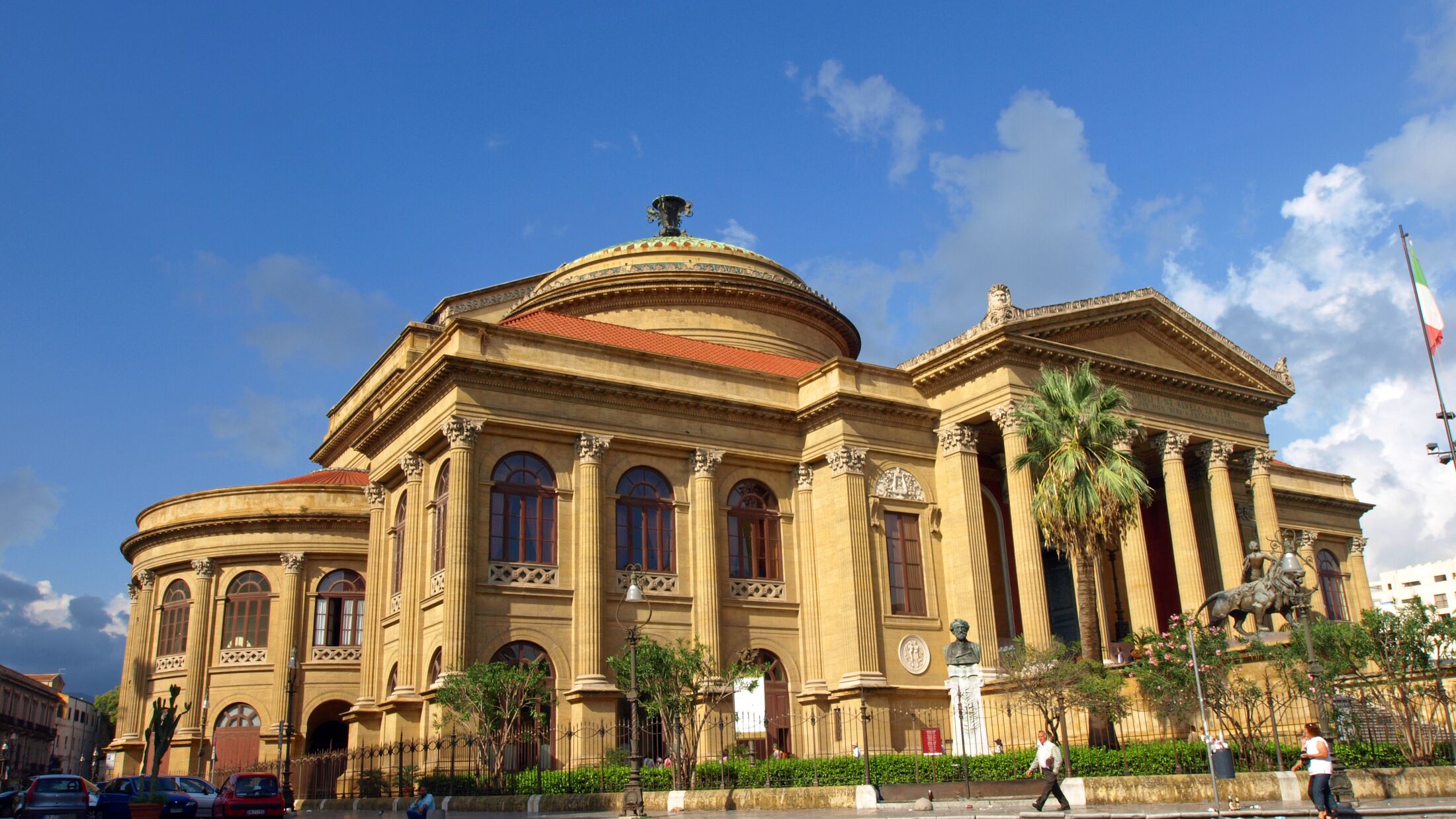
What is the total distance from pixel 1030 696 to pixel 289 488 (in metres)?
25.6

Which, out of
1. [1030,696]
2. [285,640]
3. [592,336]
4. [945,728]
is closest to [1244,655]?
[1030,696]

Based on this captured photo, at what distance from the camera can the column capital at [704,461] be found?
32.9 metres

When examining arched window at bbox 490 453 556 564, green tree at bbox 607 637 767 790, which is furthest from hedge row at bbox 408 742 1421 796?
arched window at bbox 490 453 556 564

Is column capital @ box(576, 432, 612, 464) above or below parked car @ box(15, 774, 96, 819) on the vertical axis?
above

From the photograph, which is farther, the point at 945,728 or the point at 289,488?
the point at 289,488

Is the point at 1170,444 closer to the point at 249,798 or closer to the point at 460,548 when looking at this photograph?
the point at 460,548

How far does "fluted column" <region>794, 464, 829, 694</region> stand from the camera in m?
32.9

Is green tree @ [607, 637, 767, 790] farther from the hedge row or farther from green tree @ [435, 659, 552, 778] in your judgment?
green tree @ [435, 659, 552, 778]

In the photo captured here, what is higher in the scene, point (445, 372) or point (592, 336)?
point (592, 336)

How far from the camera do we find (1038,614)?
30.7 m

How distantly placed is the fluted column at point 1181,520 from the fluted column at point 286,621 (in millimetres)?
27093

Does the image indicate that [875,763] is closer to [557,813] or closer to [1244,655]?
[557,813]

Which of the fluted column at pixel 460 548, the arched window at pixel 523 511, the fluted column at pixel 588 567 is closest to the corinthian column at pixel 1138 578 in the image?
the fluted column at pixel 588 567

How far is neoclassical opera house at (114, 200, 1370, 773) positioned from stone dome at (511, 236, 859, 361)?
0.48 ft
